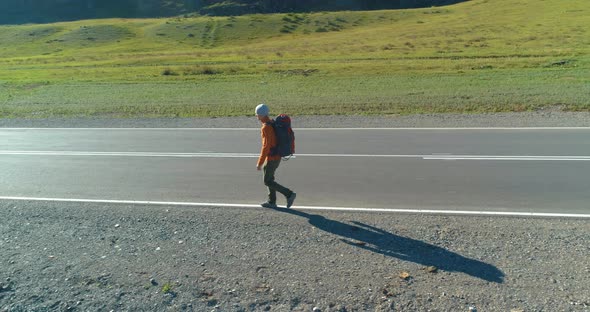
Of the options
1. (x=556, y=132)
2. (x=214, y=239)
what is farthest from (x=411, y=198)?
(x=556, y=132)

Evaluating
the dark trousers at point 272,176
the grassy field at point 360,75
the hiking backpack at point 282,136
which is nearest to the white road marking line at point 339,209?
the dark trousers at point 272,176

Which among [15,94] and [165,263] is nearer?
[165,263]

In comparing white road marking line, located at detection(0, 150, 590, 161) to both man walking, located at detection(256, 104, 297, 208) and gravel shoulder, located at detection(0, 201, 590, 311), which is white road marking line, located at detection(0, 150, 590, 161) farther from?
gravel shoulder, located at detection(0, 201, 590, 311)

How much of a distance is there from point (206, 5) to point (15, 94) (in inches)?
3688

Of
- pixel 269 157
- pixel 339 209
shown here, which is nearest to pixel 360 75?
pixel 339 209

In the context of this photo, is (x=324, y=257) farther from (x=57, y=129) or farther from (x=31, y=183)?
(x=57, y=129)

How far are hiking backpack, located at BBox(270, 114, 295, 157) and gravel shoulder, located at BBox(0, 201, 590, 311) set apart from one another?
0.94 metres

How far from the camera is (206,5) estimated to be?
378 feet

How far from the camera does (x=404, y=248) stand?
6328mm

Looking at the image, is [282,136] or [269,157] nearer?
[282,136]

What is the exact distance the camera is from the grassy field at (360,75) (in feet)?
63.7

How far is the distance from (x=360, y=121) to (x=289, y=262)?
10053 mm

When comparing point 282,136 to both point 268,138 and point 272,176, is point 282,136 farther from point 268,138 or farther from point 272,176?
point 272,176

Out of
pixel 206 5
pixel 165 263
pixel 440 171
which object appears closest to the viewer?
pixel 165 263
